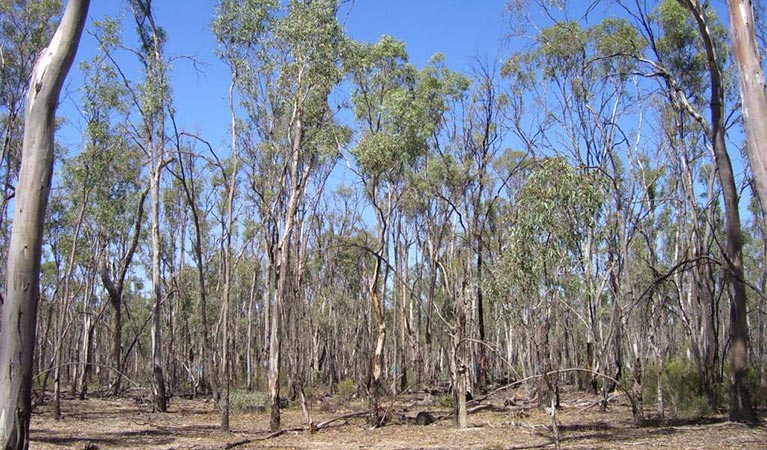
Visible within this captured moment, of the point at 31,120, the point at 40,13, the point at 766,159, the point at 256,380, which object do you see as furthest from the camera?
the point at 256,380

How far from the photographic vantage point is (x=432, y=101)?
21.3 meters

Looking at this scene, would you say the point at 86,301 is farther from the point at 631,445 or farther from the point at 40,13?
the point at 631,445

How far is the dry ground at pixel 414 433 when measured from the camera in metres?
10.1

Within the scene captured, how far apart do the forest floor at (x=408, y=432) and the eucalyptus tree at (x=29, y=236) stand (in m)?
6.45

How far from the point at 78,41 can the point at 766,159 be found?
6.21 m

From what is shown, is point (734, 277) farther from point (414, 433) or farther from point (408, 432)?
point (408, 432)

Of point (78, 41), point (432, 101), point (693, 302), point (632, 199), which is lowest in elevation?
point (693, 302)

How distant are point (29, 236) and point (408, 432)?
943 cm

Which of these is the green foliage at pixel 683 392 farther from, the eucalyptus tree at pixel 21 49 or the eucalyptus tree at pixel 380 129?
the eucalyptus tree at pixel 21 49

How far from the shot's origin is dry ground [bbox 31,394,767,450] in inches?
398

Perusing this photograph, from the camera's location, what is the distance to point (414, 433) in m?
12.6

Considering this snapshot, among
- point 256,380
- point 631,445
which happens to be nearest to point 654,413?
point 631,445

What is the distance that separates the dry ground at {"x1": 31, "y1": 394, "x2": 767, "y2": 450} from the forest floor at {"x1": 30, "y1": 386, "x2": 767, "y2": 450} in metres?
0.01

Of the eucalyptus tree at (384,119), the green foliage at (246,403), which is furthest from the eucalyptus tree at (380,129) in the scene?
the green foliage at (246,403)
